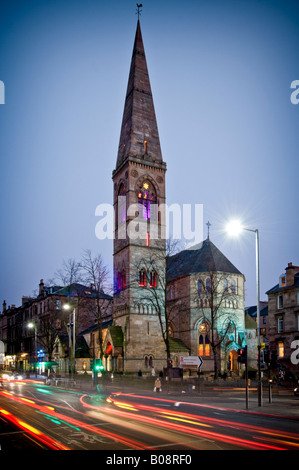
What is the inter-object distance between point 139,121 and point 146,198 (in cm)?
1142

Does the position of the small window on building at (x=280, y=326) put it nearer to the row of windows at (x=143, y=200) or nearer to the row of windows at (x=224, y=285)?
the row of windows at (x=224, y=285)

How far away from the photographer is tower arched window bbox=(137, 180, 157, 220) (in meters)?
58.1

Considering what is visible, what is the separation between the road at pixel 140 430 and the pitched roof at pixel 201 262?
133ft

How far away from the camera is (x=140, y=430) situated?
14562mm

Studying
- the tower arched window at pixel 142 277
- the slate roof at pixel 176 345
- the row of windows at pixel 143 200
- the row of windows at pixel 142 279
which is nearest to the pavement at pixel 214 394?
the slate roof at pixel 176 345

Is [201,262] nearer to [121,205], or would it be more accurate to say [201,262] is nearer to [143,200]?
[143,200]

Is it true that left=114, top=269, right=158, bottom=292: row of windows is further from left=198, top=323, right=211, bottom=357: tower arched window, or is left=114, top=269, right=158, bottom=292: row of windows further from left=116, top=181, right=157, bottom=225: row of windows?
left=198, top=323, right=211, bottom=357: tower arched window

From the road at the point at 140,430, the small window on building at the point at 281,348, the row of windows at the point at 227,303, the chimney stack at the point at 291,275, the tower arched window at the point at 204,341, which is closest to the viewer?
the road at the point at 140,430

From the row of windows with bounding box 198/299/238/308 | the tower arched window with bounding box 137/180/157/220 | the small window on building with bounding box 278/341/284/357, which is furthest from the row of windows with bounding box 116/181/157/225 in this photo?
the small window on building with bounding box 278/341/284/357

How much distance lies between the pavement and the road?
2.37m

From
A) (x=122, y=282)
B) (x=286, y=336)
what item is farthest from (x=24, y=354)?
(x=286, y=336)

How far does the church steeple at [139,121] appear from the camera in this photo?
6000 centimetres

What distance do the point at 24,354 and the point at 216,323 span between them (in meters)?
60.8
